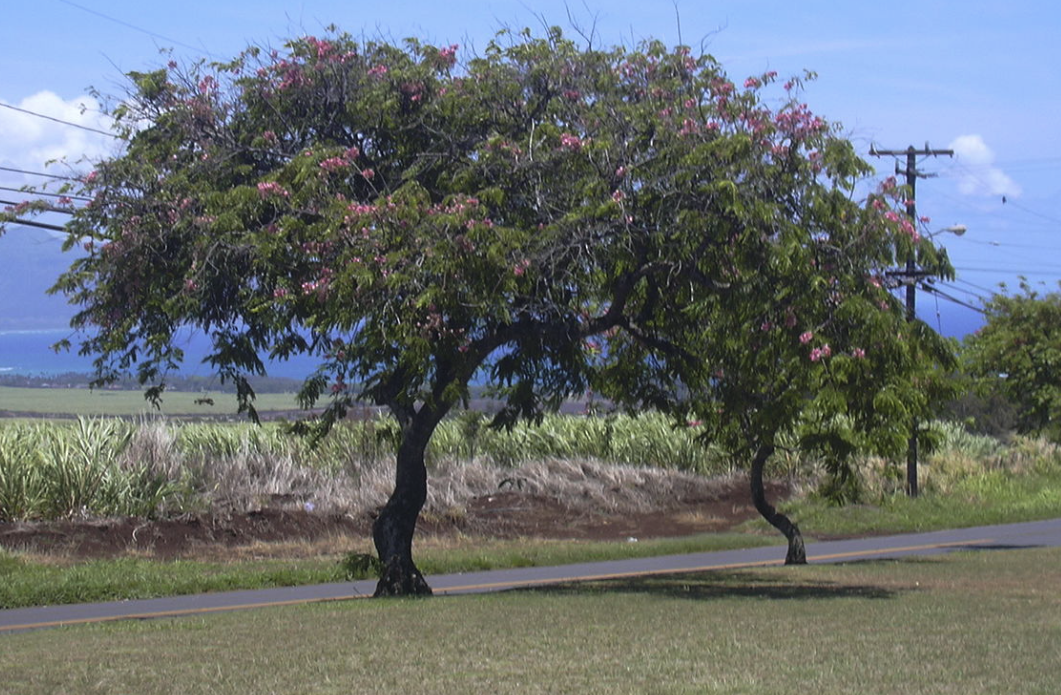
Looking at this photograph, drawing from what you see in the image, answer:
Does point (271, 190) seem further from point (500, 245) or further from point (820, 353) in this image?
point (820, 353)

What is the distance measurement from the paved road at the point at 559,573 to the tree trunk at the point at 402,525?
1119mm

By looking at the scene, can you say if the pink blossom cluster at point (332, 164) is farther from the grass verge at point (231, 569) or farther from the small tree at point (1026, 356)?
the small tree at point (1026, 356)

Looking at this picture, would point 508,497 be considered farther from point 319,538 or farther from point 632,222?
point 632,222

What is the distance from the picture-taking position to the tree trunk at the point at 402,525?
15.7m

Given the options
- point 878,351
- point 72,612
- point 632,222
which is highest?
point 632,222

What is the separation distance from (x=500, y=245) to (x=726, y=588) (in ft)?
18.6

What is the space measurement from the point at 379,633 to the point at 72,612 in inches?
259

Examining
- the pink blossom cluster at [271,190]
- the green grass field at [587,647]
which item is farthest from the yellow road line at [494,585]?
the pink blossom cluster at [271,190]

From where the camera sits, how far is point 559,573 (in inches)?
808

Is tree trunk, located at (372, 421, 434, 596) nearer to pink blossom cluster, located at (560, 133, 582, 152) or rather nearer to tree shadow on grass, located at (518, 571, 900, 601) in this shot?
tree shadow on grass, located at (518, 571, 900, 601)

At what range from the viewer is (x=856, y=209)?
13297mm

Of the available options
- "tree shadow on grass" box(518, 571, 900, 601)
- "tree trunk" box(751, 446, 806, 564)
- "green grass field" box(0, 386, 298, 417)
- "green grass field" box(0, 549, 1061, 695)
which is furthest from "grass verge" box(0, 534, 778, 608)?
"green grass field" box(0, 386, 298, 417)

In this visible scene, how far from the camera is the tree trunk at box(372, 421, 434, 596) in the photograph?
51.4 feet

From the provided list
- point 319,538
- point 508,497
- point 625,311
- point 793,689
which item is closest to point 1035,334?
point 508,497
